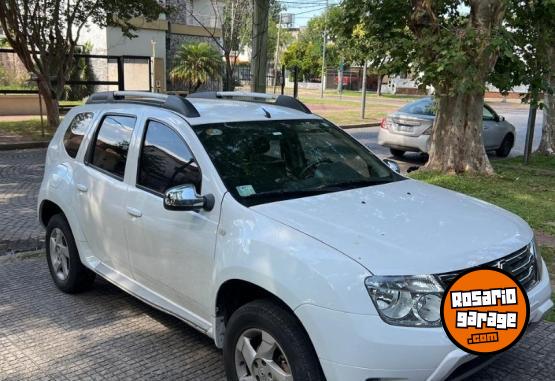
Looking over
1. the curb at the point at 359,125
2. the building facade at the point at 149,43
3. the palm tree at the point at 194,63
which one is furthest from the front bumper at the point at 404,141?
the palm tree at the point at 194,63

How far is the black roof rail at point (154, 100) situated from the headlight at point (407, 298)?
6.18 ft

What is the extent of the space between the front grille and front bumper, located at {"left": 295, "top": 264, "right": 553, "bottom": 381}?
350 mm

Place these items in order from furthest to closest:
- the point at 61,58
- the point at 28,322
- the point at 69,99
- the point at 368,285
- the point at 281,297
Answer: the point at 69,99, the point at 61,58, the point at 28,322, the point at 281,297, the point at 368,285

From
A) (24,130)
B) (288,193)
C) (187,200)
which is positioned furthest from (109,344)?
(24,130)

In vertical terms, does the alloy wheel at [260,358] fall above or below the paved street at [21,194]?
above

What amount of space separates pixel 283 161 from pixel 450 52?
6.24 metres

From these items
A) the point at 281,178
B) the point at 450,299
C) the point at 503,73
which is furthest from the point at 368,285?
the point at 503,73

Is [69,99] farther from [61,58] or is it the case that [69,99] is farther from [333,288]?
[333,288]

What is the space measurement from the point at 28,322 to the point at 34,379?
3.11 feet

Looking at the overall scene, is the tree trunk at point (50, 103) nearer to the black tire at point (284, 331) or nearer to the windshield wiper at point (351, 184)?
the windshield wiper at point (351, 184)

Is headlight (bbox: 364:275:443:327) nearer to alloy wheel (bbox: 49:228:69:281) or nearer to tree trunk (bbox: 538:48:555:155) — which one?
alloy wheel (bbox: 49:228:69:281)

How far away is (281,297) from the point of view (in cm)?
282

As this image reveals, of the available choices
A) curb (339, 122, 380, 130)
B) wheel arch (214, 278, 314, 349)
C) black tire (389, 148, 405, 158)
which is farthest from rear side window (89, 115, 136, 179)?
curb (339, 122, 380, 130)

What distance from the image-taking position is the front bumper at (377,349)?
8.43 feet
